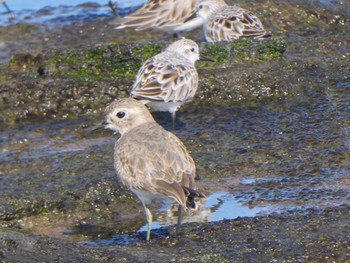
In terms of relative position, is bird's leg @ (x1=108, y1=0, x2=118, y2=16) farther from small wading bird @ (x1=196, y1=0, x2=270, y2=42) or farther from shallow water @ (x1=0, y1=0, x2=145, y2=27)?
small wading bird @ (x1=196, y1=0, x2=270, y2=42)

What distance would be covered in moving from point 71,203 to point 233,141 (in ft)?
5.30

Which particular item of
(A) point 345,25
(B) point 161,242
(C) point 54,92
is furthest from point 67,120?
(A) point 345,25

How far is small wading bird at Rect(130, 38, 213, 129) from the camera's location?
749cm

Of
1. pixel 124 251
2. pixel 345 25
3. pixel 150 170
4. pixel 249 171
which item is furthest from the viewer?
pixel 345 25

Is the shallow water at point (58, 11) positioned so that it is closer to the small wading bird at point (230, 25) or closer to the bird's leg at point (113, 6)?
the bird's leg at point (113, 6)

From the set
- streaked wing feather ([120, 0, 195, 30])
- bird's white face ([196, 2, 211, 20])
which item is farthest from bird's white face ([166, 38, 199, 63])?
streaked wing feather ([120, 0, 195, 30])

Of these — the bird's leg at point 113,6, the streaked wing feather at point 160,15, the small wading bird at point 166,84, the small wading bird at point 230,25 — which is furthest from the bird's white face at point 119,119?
the bird's leg at point 113,6

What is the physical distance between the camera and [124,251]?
4.78m

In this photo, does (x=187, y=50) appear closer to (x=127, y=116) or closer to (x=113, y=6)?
(x=127, y=116)

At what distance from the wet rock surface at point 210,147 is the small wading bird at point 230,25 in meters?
0.43

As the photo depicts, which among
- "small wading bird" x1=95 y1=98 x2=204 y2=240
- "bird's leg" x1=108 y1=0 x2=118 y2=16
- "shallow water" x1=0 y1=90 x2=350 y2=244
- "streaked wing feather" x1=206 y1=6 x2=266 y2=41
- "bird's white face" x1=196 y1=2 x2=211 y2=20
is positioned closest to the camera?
"small wading bird" x1=95 y1=98 x2=204 y2=240

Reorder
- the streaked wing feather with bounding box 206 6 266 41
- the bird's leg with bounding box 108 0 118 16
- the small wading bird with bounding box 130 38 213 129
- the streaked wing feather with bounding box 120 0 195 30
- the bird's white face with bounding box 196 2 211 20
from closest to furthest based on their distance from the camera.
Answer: the small wading bird with bounding box 130 38 213 129 < the streaked wing feather with bounding box 206 6 266 41 < the bird's white face with bounding box 196 2 211 20 < the streaked wing feather with bounding box 120 0 195 30 < the bird's leg with bounding box 108 0 118 16

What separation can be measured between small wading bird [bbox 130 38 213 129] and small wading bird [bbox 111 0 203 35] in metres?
2.15

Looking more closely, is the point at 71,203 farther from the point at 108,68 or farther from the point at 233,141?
the point at 108,68
